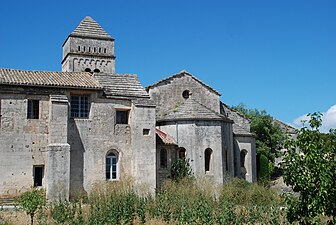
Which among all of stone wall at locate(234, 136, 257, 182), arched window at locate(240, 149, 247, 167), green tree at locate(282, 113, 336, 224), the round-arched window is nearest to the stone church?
the round-arched window

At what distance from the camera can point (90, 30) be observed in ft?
150

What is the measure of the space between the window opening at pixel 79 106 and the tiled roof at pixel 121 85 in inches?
56.2

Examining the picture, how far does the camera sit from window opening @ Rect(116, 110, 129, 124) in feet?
84.5

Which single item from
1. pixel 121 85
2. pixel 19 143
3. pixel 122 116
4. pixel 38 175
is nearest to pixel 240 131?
pixel 122 116

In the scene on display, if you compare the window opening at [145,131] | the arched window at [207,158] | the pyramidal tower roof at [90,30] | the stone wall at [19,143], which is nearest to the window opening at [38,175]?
the stone wall at [19,143]

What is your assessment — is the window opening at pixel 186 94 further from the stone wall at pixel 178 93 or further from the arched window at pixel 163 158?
the arched window at pixel 163 158

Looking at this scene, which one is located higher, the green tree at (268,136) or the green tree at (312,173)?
the green tree at (268,136)

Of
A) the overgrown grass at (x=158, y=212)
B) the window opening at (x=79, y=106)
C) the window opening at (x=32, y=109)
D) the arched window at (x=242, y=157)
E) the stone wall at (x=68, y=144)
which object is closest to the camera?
the overgrown grass at (x=158, y=212)

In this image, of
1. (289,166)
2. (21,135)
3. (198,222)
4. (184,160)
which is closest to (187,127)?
(184,160)

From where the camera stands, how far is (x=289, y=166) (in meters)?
10.0

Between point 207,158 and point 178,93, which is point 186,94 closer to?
point 178,93

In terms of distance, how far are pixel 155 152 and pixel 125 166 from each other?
2101mm

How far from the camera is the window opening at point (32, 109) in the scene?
2309 centimetres

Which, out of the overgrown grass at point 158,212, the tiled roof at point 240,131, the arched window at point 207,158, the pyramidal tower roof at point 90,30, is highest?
the pyramidal tower roof at point 90,30
